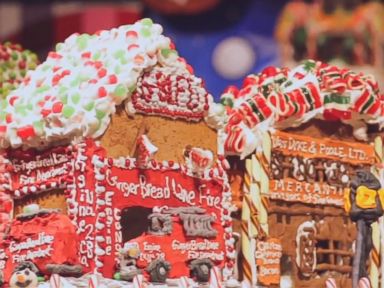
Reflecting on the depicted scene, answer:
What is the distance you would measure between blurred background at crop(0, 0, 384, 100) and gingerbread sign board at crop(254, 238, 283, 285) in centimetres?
1000

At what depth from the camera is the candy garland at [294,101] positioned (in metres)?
13.2

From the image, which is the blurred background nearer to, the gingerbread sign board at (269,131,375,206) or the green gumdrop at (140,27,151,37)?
the gingerbread sign board at (269,131,375,206)

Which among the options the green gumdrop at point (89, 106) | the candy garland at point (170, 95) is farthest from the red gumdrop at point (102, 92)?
the candy garland at point (170, 95)

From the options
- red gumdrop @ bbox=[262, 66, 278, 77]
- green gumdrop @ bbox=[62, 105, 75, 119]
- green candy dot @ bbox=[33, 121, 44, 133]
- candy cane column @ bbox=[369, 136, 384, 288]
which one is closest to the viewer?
green gumdrop @ bbox=[62, 105, 75, 119]

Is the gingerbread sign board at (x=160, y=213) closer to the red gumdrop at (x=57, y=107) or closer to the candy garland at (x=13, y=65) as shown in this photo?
the red gumdrop at (x=57, y=107)

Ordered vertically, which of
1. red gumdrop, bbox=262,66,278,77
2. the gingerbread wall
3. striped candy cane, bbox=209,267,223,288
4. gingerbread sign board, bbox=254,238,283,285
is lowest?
striped candy cane, bbox=209,267,223,288

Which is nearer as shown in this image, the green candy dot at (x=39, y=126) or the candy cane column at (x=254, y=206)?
the green candy dot at (x=39, y=126)

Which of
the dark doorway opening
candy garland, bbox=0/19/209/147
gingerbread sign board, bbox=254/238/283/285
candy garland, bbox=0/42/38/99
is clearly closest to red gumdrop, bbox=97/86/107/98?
candy garland, bbox=0/19/209/147

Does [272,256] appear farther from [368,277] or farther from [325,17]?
[325,17]

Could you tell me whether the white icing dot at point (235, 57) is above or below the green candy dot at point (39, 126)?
above

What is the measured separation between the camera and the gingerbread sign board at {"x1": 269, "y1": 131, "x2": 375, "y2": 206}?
1330 cm

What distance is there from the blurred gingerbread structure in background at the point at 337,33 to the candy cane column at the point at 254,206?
984 cm

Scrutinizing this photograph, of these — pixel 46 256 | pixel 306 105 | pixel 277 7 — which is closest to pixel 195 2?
pixel 277 7

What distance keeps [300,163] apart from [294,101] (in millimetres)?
606
